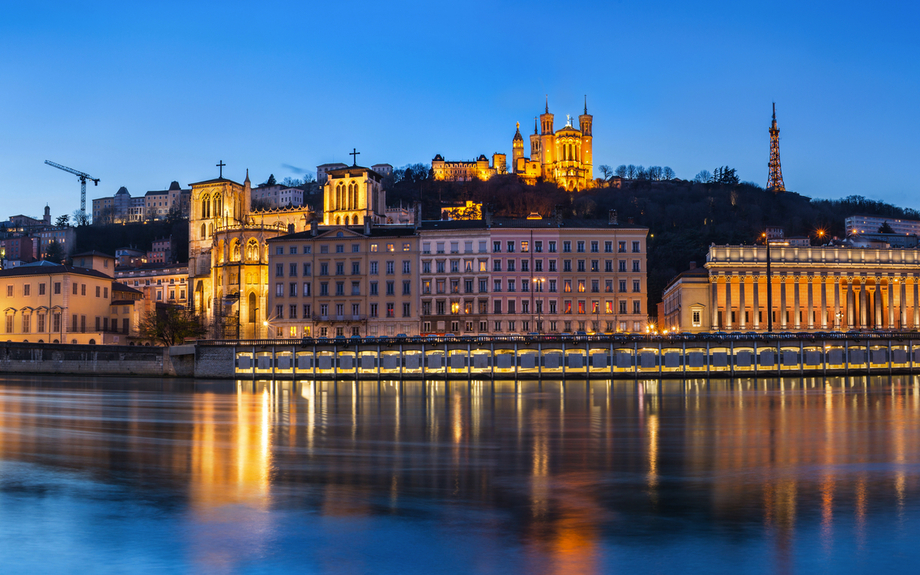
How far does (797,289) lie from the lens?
10594 centimetres

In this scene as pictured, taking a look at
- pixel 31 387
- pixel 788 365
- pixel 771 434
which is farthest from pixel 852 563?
pixel 788 365

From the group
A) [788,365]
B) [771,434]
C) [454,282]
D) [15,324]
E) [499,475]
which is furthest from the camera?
[15,324]

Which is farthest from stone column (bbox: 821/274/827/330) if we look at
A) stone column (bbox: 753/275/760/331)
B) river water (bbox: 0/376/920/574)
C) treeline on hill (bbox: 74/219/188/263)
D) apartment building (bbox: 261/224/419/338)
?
treeline on hill (bbox: 74/219/188/263)

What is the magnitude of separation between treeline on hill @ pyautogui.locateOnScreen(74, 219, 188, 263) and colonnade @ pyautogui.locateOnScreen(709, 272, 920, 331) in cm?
12287

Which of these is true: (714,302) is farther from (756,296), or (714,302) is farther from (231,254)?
(231,254)

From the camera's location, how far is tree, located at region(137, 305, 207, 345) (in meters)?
105

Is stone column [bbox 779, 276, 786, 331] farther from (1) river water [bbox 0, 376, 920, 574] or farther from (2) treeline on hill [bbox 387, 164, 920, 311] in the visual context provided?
(1) river water [bbox 0, 376, 920, 574]

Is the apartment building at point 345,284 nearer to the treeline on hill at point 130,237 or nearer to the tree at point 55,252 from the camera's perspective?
the tree at point 55,252

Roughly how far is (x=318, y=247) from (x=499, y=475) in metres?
79.6

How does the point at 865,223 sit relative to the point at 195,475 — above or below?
above

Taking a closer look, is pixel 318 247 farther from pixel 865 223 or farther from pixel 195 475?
pixel 865 223

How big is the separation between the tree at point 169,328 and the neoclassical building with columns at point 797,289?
62435mm

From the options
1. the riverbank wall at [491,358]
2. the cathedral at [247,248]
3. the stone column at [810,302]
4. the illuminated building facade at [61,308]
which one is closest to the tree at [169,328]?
the illuminated building facade at [61,308]

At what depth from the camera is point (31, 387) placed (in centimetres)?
6359
